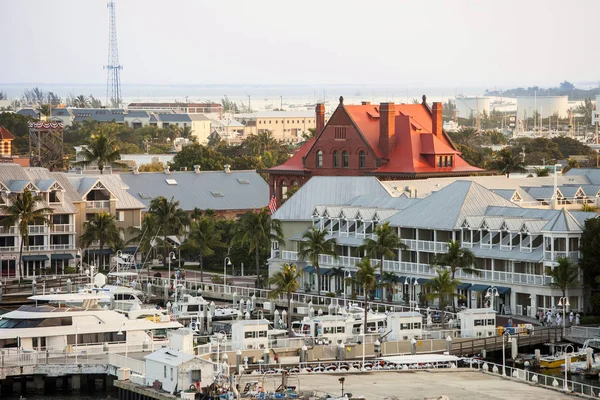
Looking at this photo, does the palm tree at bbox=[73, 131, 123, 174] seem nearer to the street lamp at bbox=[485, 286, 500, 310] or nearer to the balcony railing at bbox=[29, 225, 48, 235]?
the balcony railing at bbox=[29, 225, 48, 235]

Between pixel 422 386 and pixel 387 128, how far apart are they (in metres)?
66.6

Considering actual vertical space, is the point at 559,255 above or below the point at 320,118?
below

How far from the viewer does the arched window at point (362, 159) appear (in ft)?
446

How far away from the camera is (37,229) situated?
125 metres

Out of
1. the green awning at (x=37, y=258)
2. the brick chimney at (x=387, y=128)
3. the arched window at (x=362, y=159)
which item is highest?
the brick chimney at (x=387, y=128)

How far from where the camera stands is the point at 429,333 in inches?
3329

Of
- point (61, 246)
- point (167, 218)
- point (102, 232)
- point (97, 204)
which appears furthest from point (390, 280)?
point (97, 204)

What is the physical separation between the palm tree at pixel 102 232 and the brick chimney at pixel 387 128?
24.7 m

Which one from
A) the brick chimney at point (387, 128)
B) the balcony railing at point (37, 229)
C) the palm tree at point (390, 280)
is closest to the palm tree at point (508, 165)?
the brick chimney at point (387, 128)

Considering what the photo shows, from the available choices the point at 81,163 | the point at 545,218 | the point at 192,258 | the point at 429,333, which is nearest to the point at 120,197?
the point at 192,258

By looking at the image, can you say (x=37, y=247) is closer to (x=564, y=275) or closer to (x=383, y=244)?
(x=383, y=244)

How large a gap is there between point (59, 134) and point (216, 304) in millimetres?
66470

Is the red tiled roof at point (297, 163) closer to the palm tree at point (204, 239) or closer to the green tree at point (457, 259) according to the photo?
the palm tree at point (204, 239)

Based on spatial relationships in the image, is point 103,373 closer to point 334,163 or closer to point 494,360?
point 494,360
